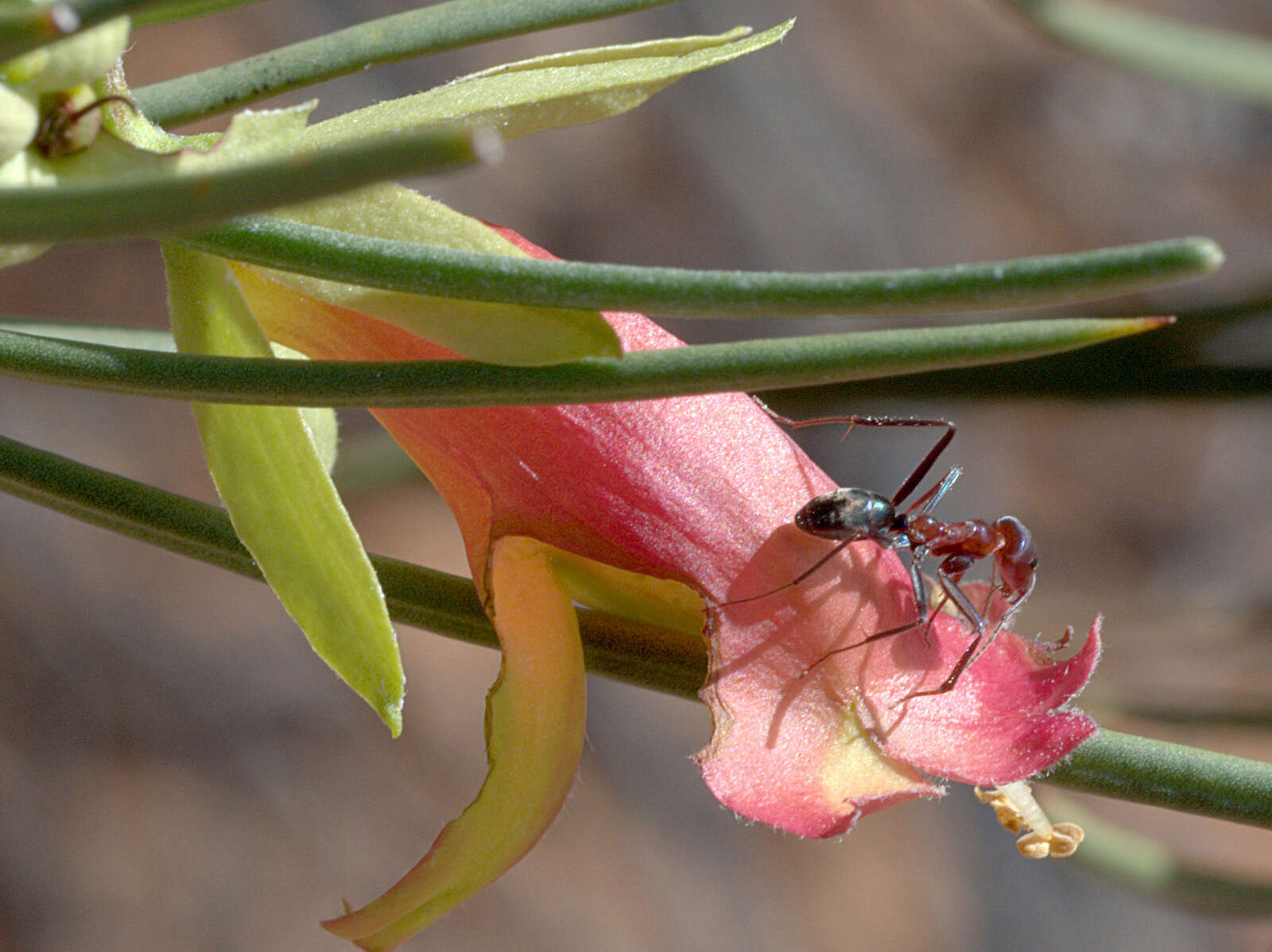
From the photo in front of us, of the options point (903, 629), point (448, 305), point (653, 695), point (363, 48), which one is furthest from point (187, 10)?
point (653, 695)

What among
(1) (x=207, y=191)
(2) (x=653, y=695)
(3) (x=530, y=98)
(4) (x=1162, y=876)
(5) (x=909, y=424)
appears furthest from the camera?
(2) (x=653, y=695)

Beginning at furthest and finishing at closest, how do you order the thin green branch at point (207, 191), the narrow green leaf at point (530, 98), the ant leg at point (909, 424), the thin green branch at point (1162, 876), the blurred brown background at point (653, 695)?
the blurred brown background at point (653, 695) < the thin green branch at point (1162, 876) < the ant leg at point (909, 424) < the narrow green leaf at point (530, 98) < the thin green branch at point (207, 191)

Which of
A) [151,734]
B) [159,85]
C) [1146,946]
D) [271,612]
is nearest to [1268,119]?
[1146,946]

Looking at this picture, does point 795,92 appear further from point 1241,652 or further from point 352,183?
point 352,183

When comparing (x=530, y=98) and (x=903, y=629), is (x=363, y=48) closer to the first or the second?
(x=530, y=98)

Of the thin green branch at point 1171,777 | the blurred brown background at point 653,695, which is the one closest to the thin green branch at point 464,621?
the thin green branch at point 1171,777

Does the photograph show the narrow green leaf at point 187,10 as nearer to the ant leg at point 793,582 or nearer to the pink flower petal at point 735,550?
the pink flower petal at point 735,550

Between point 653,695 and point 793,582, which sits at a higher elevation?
point 653,695
